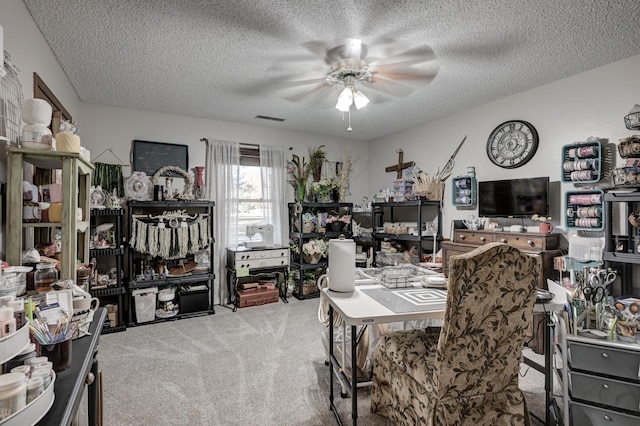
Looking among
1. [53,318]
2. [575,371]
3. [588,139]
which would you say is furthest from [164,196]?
[588,139]

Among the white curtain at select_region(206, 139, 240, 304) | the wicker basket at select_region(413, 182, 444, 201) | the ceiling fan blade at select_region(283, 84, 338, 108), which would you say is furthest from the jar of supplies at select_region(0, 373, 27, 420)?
the wicker basket at select_region(413, 182, 444, 201)

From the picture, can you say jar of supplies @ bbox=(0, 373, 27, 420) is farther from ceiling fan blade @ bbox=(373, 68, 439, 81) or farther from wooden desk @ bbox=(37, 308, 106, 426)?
ceiling fan blade @ bbox=(373, 68, 439, 81)

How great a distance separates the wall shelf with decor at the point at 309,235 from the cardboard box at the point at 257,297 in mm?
397

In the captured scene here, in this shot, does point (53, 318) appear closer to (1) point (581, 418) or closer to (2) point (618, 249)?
(1) point (581, 418)

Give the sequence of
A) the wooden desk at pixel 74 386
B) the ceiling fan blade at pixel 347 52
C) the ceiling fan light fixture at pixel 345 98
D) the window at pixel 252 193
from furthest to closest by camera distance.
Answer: the window at pixel 252 193 → the ceiling fan light fixture at pixel 345 98 → the ceiling fan blade at pixel 347 52 → the wooden desk at pixel 74 386

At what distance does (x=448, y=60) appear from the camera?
8.62 ft

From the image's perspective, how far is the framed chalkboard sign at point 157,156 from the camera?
3973 mm

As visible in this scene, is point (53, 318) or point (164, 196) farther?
point (164, 196)

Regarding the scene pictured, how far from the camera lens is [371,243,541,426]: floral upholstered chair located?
1423mm

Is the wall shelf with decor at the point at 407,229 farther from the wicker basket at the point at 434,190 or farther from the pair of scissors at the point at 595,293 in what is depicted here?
the pair of scissors at the point at 595,293

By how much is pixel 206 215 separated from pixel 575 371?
12.7 feet

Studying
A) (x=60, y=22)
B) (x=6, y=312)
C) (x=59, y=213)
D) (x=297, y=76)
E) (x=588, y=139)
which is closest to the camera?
(x=6, y=312)

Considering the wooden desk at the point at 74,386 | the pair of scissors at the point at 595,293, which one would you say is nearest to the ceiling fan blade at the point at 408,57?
the pair of scissors at the point at 595,293

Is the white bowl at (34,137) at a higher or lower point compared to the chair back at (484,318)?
higher
